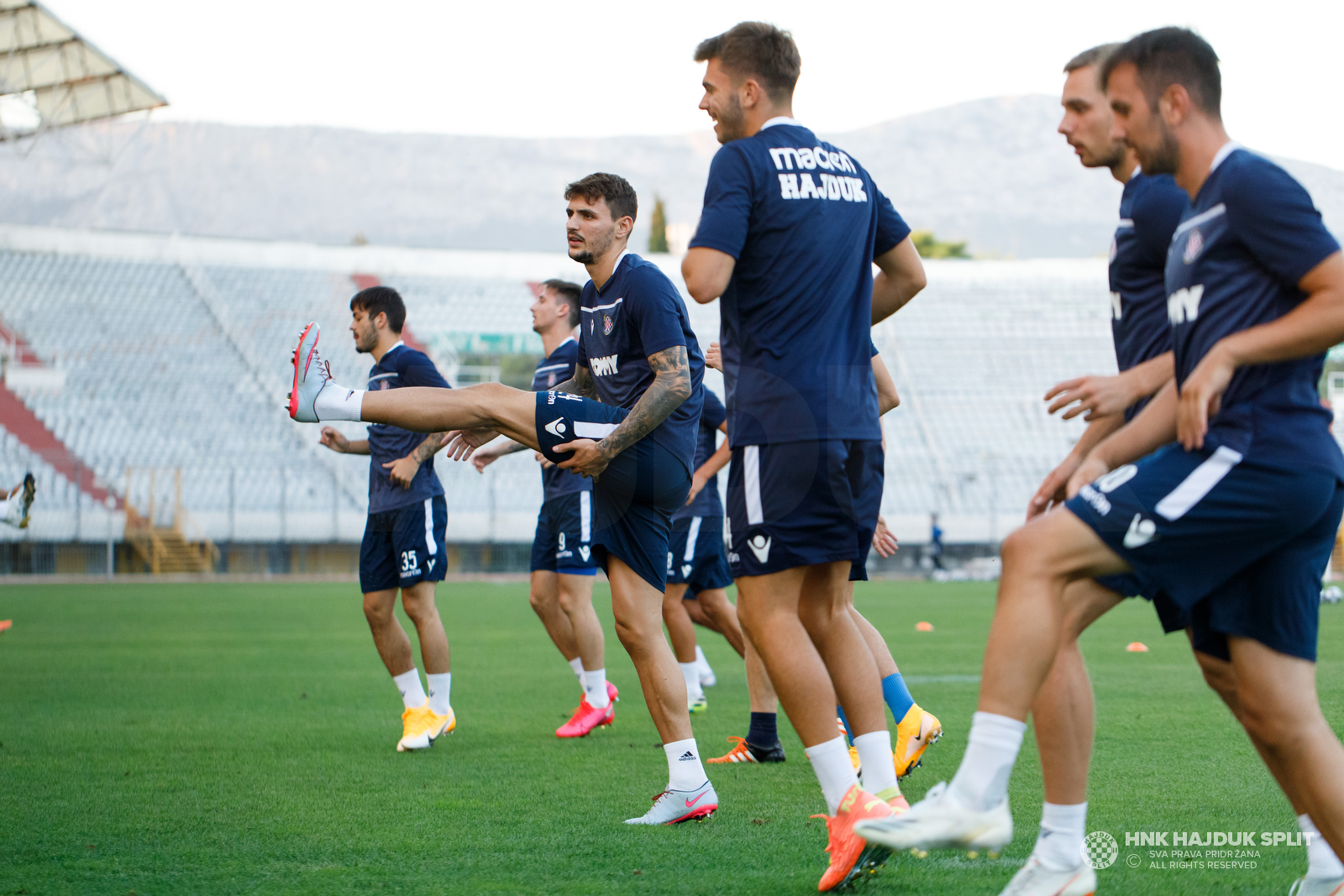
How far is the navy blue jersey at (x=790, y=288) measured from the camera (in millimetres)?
3365

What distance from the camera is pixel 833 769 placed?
11.1 feet

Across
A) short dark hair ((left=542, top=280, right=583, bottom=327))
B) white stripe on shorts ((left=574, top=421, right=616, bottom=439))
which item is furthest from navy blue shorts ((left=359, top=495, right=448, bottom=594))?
white stripe on shorts ((left=574, top=421, right=616, bottom=439))

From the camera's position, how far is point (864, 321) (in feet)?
11.8

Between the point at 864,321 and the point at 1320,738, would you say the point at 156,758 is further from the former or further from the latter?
the point at 1320,738

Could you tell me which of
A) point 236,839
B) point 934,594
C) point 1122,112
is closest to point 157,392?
point 934,594

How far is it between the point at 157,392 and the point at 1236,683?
32589 millimetres

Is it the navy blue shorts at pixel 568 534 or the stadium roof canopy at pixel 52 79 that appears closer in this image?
the navy blue shorts at pixel 568 534

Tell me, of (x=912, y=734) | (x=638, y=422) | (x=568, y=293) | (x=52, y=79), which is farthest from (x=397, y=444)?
(x=52, y=79)

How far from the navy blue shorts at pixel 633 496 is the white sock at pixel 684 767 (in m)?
0.61

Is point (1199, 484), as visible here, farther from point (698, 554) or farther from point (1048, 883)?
point (698, 554)

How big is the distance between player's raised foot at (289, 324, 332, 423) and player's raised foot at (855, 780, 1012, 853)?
2.62 meters

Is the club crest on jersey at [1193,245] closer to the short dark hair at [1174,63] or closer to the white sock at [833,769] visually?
the short dark hair at [1174,63]

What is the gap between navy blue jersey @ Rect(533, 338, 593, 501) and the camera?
718 centimetres

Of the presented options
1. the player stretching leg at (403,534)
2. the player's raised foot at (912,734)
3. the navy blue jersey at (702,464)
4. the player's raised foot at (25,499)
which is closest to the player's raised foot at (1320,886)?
the player's raised foot at (912,734)
